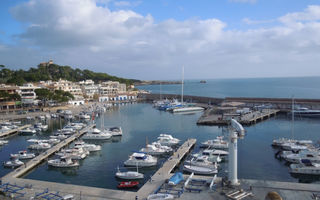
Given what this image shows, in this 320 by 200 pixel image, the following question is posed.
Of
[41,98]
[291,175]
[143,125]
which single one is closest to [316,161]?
[291,175]

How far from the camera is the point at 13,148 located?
1383 inches

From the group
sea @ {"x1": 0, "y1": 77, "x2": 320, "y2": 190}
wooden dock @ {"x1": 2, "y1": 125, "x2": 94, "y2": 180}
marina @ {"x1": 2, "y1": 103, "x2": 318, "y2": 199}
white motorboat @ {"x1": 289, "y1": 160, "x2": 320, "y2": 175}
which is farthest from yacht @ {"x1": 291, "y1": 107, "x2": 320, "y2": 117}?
wooden dock @ {"x1": 2, "y1": 125, "x2": 94, "y2": 180}

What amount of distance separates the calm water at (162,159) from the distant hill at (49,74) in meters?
60.2

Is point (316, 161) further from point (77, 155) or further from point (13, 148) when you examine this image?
point (13, 148)

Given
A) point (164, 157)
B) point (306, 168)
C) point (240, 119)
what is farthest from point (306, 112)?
point (164, 157)

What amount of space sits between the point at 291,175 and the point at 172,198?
14049mm

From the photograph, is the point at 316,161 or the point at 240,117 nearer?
the point at 316,161

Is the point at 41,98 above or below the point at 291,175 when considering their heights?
above

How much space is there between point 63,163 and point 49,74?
384 feet

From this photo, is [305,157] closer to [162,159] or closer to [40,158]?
[162,159]

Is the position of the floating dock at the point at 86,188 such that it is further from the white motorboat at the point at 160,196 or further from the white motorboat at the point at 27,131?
the white motorboat at the point at 27,131

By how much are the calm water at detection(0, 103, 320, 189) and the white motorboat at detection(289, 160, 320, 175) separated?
82cm

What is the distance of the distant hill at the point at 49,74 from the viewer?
102 meters

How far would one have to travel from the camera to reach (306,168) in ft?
78.0
